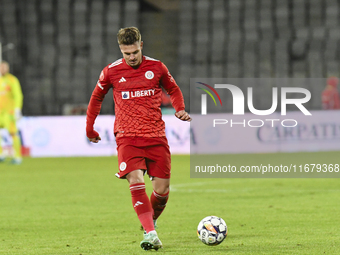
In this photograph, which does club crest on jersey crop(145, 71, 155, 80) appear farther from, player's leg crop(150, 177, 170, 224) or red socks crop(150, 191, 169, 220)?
red socks crop(150, 191, 169, 220)

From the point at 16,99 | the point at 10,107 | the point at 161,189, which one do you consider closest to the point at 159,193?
the point at 161,189

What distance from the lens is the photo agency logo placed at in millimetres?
17234

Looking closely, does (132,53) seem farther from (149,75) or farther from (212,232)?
(212,232)

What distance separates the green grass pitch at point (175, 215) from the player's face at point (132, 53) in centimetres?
150

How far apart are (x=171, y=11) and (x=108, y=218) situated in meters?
21.0

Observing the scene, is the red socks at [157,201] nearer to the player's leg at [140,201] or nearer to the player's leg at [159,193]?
the player's leg at [159,193]

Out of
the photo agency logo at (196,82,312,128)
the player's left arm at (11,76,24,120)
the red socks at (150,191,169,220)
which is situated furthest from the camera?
the photo agency logo at (196,82,312,128)

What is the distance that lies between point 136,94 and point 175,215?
253 cm

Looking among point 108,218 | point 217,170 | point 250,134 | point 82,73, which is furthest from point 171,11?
point 108,218

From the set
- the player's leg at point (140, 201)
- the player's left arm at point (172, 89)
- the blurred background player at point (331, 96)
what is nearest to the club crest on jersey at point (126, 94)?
the player's left arm at point (172, 89)

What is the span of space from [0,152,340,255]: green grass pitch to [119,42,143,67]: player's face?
150cm

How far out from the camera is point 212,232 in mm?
4828

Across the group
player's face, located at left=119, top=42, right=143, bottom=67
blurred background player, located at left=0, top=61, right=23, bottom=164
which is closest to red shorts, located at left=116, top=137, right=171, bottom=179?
player's face, located at left=119, top=42, right=143, bottom=67

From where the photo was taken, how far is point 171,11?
2680 cm
